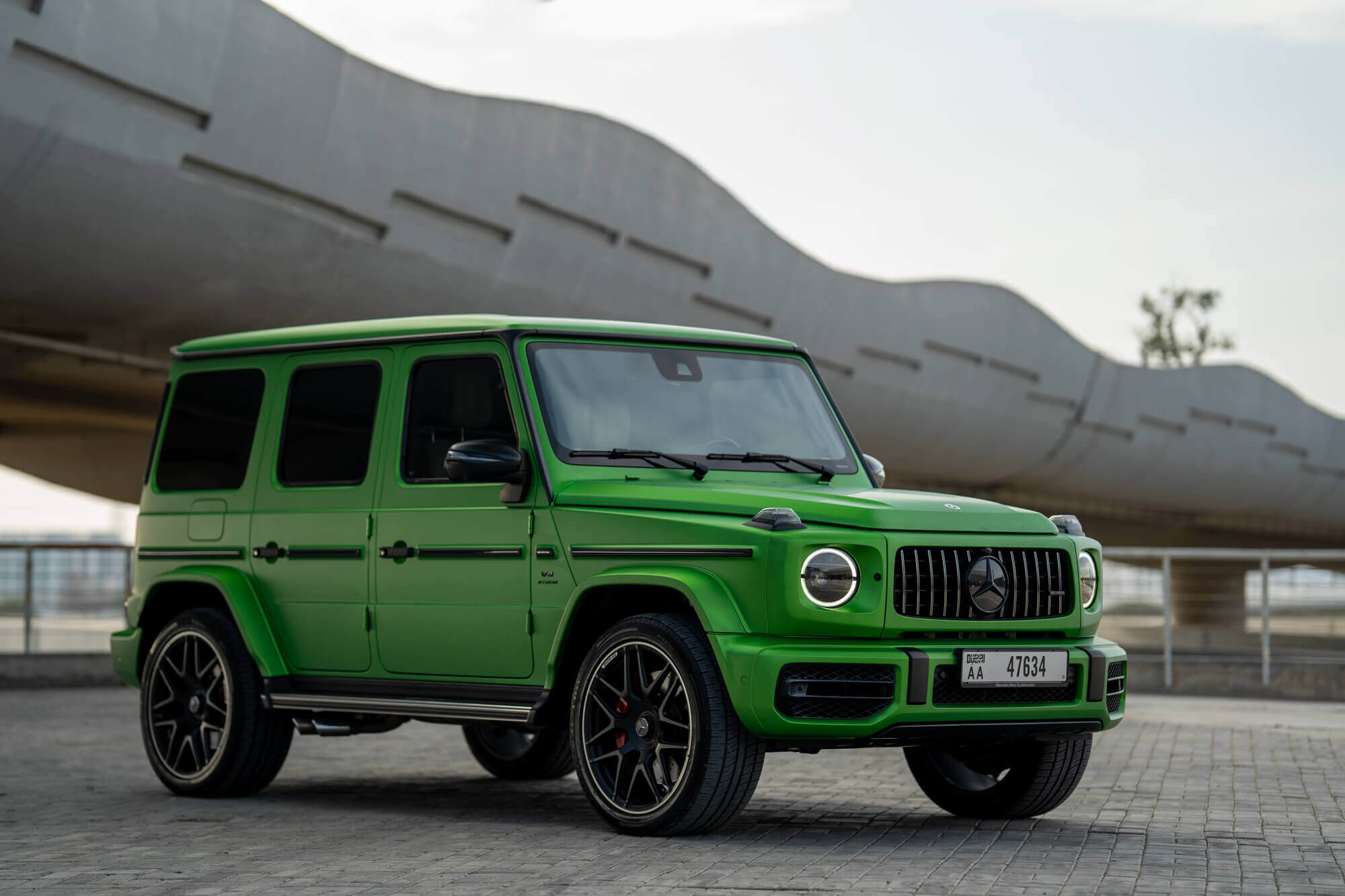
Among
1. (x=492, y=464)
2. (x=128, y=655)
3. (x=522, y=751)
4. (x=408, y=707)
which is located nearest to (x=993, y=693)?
(x=492, y=464)

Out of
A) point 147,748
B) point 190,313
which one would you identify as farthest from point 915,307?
point 147,748

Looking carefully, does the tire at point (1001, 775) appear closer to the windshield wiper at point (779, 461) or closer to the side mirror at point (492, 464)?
the windshield wiper at point (779, 461)

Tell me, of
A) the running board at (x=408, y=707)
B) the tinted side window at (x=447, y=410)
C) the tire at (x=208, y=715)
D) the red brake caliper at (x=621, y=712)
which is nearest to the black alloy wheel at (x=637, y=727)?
the red brake caliper at (x=621, y=712)

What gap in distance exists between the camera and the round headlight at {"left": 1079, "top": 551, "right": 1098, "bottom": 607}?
7.54 metres

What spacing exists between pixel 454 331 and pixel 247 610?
182 centimetres

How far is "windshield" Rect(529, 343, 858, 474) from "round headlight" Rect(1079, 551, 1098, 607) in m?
1.18

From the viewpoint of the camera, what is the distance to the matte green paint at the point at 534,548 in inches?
266

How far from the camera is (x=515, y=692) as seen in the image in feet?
25.1

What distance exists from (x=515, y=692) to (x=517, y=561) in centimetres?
54

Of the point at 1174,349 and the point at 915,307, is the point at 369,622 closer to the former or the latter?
the point at 915,307

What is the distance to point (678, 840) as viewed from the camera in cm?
694

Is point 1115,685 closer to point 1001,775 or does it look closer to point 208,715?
point 1001,775

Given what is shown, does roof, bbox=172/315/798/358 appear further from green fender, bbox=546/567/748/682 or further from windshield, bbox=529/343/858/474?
green fender, bbox=546/567/748/682

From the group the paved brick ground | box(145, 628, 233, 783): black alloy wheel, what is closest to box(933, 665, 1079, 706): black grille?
the paved brick ground
